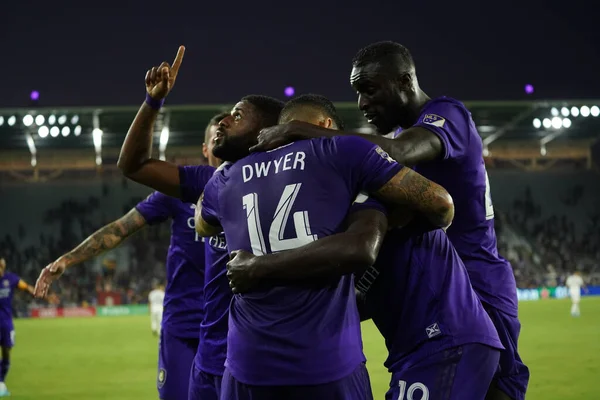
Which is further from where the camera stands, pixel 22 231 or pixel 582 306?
pixel 22 231

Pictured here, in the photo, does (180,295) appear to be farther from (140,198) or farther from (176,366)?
(140,198)

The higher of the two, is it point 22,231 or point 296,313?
point 296,313

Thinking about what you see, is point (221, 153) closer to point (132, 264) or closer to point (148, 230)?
point (132, 264)

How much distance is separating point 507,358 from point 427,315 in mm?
773

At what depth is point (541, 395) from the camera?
10102 mm

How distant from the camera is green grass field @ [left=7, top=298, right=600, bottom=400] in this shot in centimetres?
1132

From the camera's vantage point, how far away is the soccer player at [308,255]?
293 centimetres

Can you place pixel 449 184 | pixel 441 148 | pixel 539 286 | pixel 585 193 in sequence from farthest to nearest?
pixel 585 193 < pixel 539 286 < pixel 449 184 < pixel 441 148

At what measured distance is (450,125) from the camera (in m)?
3.62

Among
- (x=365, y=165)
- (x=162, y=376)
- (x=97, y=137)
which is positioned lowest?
(x=97, y=137)

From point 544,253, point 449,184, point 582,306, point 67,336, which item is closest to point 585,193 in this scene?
point 544,253

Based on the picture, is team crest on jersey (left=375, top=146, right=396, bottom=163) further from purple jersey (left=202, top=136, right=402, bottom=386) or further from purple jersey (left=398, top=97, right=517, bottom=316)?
purple jersey (left=398, top=97, right=517, bottom=316)

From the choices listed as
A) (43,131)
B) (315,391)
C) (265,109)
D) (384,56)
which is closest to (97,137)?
(43,131)

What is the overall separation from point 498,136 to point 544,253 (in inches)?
289
